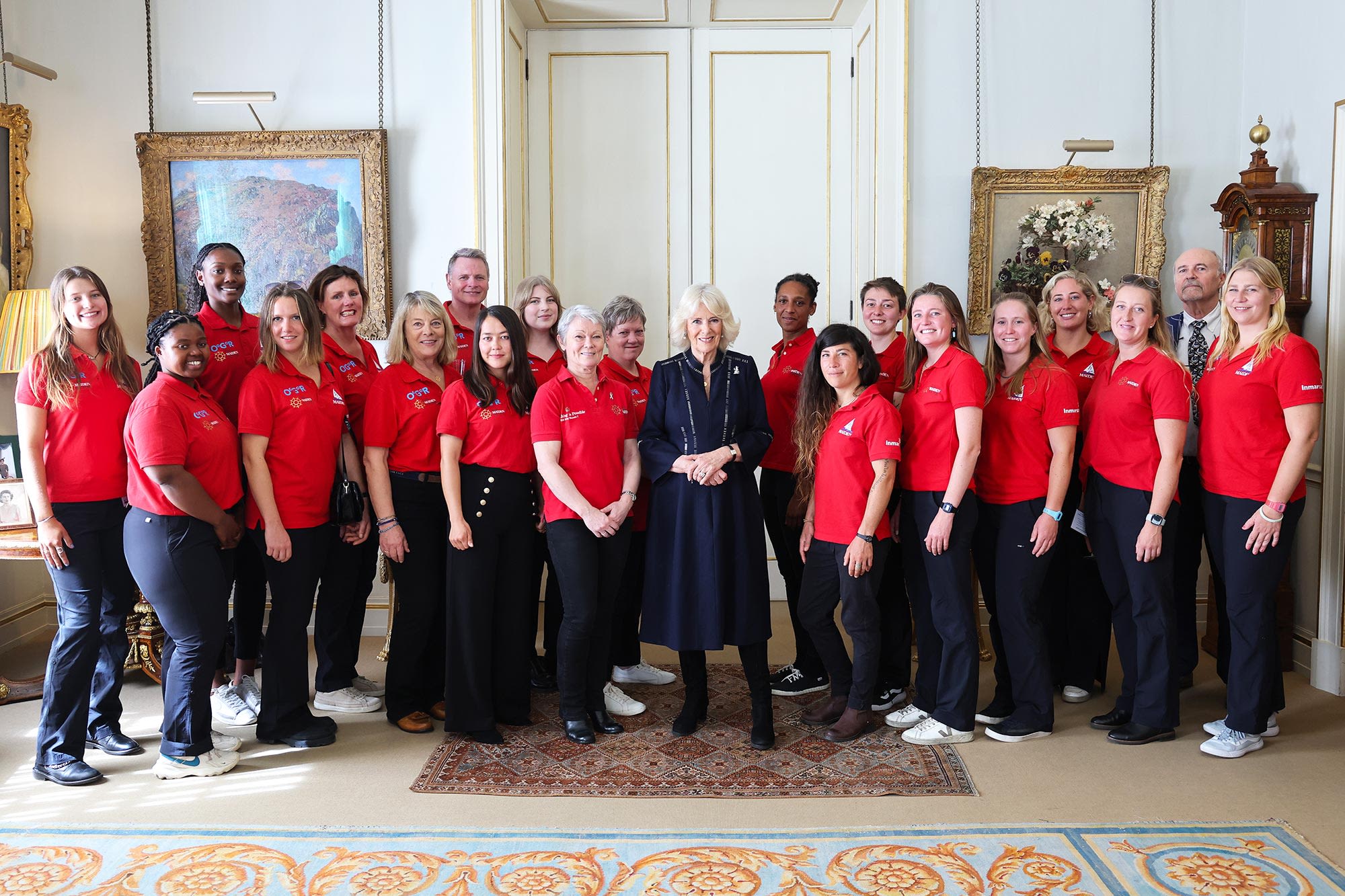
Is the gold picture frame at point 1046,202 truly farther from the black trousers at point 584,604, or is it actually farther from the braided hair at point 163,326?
the braided hair at point 163,326

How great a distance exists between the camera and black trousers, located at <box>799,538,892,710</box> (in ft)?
11.4

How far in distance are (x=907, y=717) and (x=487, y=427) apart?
6.22 feet

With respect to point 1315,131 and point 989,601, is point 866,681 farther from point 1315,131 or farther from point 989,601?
point 1315,131

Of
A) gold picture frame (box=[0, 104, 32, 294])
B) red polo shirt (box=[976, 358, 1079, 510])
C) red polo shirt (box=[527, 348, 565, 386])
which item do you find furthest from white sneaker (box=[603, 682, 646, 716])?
gold picture frame (box=[0, 104, 32, 294])

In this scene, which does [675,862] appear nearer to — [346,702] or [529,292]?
[346,702]

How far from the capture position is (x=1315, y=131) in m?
4.32

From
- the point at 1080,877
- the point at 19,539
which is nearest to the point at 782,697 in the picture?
the point at 1080,877

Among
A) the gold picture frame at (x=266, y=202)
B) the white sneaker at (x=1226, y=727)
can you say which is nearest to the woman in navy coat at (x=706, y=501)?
the white sneaker at (x=1226, y=727)

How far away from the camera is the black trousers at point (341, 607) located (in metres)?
3.68

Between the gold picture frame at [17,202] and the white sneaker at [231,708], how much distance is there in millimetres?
2379

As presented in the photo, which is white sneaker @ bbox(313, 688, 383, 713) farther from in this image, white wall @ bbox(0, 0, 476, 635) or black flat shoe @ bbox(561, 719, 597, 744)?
white wall @ bbox(0, 0, 476, 635)

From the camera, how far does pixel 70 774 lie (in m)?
3.24

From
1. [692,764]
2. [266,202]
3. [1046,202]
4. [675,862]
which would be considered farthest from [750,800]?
[266,202]

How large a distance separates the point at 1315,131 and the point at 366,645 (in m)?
4.96
